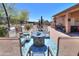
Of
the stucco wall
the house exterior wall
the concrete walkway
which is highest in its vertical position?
the house exterior wall

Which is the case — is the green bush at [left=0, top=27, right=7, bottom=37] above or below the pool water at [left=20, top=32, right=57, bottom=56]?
above

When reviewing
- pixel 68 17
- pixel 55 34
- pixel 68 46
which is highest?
pixel 68 17

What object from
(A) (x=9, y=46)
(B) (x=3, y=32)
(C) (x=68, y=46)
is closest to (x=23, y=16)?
(B) (x=3, y=32)

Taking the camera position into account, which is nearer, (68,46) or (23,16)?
(68,46)

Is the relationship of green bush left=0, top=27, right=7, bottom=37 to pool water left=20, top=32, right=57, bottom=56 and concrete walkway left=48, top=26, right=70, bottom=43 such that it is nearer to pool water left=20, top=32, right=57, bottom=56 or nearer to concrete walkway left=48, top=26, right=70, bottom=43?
pool water left=20, top=32, right=57, bottom=56

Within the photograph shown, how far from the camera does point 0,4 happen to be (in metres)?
2.90

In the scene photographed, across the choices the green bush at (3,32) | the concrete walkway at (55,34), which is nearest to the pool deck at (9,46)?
the green bush at (3,32)

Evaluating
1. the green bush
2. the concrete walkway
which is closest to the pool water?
the concrete walkway

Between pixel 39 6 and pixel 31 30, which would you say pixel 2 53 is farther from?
pixel 39 6

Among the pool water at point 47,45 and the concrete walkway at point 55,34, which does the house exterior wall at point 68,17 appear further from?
the pool water at point 47,45

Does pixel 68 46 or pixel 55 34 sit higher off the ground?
pixel 55 34

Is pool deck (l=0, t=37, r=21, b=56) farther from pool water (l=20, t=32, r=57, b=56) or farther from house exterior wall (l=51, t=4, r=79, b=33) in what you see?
house exterior wall (l=51, t=4, r=79, b=33)

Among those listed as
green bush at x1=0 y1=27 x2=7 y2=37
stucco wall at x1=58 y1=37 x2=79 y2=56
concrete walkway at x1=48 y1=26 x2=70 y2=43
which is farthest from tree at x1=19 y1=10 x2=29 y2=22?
stucco wall at x1=58 y1=37 x2=79 y2=56

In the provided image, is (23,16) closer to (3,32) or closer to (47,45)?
(3,32)
